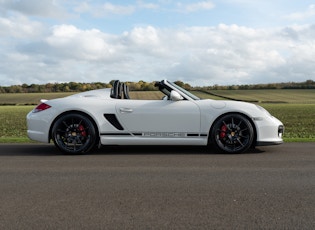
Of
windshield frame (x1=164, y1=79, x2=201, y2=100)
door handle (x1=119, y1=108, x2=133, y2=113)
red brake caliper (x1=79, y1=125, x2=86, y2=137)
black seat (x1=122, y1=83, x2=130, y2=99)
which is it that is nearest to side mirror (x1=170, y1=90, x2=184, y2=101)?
windshield frame (x1=164, y1=79, x2=201, y2=100)

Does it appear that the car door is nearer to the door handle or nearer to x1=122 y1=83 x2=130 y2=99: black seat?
the door handle

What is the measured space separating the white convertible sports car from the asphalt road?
270 mm

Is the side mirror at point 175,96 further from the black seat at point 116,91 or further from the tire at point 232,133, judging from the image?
the black seat at point 116,91

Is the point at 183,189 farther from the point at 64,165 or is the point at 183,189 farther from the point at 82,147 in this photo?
the point at 82,147

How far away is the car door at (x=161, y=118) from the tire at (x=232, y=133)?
0.34 meters

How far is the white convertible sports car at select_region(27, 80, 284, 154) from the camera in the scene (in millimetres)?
7520

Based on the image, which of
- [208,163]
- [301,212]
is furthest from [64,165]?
[301,212]

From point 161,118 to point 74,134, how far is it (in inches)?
60.1

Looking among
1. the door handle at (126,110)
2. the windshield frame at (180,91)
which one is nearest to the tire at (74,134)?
the door handle at (126,110)

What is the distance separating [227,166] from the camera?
20.3 ft

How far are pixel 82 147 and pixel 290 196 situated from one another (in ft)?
13.5

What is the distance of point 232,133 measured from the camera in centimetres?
752

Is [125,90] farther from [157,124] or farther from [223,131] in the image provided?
[223,131]

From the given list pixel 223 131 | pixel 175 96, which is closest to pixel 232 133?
pixel 223 131
